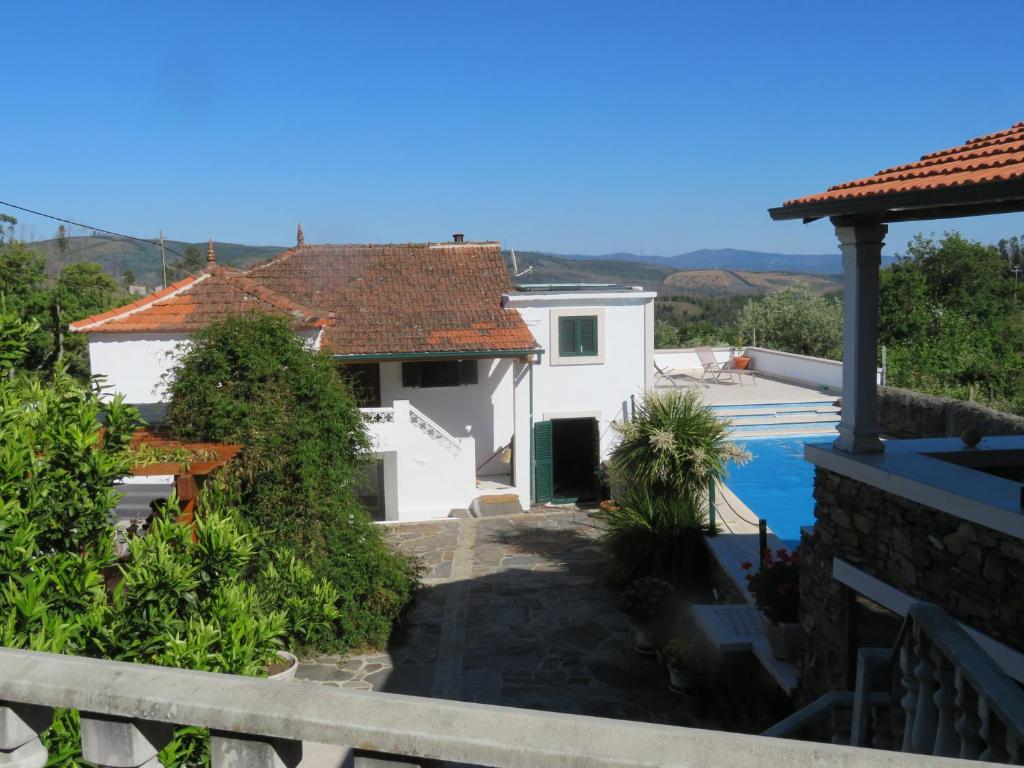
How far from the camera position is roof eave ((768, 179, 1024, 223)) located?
5387mm

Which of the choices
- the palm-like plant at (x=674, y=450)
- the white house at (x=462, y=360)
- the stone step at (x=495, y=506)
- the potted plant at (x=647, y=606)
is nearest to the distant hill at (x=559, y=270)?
the white house at (x=462, y=360)

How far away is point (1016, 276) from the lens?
43.3m

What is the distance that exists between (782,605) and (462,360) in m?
14.9

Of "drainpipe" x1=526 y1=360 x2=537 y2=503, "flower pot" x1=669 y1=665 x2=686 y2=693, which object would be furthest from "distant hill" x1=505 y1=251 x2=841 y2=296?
"flower pot" x1=669 y1=665 x2=686 y2=693

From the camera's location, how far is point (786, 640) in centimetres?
906

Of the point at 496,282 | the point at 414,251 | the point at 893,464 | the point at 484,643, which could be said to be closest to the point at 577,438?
the point at 496,282

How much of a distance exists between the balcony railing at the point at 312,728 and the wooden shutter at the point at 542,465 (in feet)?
67.3

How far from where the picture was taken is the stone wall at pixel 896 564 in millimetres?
5449

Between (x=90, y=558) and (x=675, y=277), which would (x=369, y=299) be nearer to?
(x=90, y=558)

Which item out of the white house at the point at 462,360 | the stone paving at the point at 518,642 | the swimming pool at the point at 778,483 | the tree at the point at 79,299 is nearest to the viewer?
the stone paving at the point at 518,642

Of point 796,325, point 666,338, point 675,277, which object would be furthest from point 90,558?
point 675,277

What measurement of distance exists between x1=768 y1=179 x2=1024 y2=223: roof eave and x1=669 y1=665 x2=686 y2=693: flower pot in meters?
5.79

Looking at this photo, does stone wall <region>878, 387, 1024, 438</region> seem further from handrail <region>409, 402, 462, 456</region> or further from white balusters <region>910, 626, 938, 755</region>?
white balusters <region>910, 626, 938, 755</region>

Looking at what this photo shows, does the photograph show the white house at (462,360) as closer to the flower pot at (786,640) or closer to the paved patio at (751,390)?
the paved patio at (751,390)
